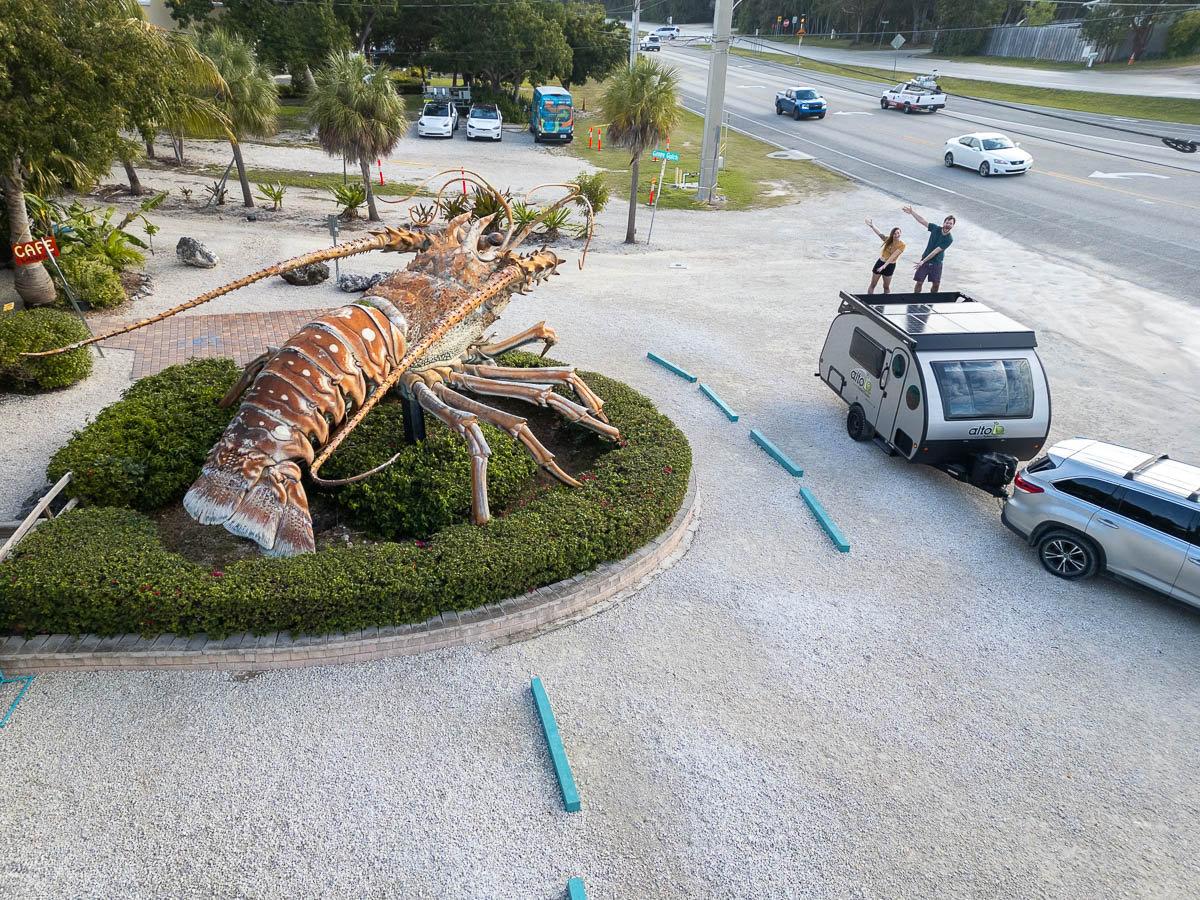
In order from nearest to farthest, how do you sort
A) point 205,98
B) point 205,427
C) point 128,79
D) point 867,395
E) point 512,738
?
1. point 512,738
2. point 205,427
3. point 867,395
4. point 128,79
5. point 205,98

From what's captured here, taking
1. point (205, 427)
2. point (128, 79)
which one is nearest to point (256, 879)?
point (205, 427)

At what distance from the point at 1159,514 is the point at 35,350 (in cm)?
1675

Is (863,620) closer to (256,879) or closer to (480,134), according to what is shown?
(256,879)

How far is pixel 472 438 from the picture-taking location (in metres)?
8.48

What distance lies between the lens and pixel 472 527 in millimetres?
8641

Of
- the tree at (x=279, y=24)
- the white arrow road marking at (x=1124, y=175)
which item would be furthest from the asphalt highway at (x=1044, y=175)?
the tree at (x=279, y=24)

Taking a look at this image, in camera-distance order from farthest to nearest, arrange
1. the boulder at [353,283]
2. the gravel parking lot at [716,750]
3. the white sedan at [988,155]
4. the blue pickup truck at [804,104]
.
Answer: the blue pickup truck at [804,104]
the white sedan at [988,155]
the boulder at [353,283]
the gravel parking lot at [716,750]

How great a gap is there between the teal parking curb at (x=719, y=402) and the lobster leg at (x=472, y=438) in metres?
5.78

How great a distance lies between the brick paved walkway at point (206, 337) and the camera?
46.8 feet

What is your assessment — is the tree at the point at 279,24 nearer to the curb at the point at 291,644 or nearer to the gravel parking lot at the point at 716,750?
the gravel parking lot at the point at 716,750

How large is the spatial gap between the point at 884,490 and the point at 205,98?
72.4 ft

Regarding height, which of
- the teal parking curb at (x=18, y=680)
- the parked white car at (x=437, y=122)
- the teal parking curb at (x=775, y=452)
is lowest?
the teal parking curb at (x=775, y=452)

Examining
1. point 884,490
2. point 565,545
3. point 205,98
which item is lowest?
point 884,490

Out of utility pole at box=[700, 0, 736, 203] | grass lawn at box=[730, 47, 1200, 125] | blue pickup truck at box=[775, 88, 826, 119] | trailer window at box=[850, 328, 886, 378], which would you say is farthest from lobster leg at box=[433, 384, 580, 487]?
grass lawn at box=[730, 47, 1200, 125]
